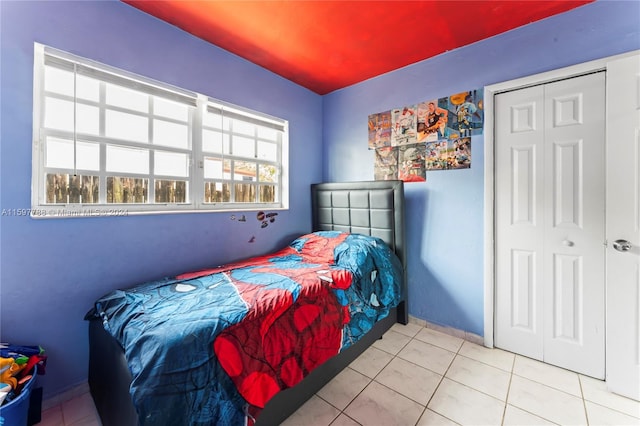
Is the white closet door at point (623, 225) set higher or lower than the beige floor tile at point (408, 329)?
higher

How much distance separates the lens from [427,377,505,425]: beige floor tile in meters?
1.50

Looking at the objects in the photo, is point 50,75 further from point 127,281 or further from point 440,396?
point 440,396

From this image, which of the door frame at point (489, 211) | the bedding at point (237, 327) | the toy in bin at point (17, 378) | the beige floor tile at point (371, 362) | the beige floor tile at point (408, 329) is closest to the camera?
the bedding at point (237, 327)

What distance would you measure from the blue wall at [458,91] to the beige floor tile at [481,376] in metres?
0.41

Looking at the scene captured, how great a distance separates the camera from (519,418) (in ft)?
4.92

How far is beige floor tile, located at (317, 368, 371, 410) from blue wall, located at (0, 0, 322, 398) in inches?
55.1

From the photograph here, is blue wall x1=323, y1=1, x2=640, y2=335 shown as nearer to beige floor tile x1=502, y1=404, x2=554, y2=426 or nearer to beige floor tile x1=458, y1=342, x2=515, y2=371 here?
beige floor tile x1=458, y1=342, x2=515, y2=371

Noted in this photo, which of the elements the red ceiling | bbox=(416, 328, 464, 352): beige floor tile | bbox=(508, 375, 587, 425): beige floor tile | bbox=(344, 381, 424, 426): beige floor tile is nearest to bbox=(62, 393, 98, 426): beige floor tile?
bbox=(344, 381, 424, 426): beige floor tile

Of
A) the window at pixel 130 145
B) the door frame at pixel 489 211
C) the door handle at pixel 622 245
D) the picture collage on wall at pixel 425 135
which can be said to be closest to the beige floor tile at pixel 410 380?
the door frame at pixel 489 211

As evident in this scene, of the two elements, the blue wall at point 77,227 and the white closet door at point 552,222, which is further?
the white closet door at point 552,222

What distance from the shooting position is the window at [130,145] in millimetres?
1661

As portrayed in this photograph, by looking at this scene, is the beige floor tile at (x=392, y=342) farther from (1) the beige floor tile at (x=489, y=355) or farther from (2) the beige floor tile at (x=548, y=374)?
(2) the beige floor tile at (x=548, y=374)

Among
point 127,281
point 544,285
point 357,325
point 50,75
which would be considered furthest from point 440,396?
point 50,75

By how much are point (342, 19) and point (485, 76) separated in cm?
133
